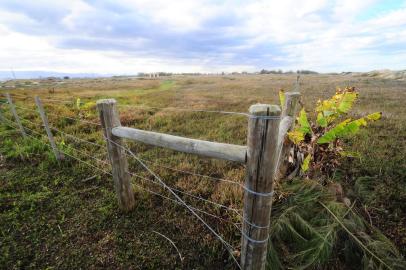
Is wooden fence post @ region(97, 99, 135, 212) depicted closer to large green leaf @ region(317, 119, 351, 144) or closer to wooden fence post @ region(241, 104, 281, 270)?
wooden fence post @ region(241, 104, 281, 270)

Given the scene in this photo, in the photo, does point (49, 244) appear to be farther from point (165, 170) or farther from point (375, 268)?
point (375, 268)

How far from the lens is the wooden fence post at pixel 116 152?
272cm

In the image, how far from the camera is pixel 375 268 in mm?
2283

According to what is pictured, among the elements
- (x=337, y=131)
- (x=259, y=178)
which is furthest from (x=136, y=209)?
(x=337, y=131)

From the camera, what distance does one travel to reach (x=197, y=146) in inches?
75.0

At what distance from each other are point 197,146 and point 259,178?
604mm

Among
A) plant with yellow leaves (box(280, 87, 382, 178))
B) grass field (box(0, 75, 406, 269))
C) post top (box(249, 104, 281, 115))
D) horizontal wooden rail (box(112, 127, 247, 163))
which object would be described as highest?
post top (box(249, 104, 281, 115))

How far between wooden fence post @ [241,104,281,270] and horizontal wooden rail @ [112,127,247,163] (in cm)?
13

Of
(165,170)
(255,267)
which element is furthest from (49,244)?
(255,267)

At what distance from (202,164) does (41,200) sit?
3.17m

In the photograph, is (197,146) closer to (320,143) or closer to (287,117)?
(287,117)

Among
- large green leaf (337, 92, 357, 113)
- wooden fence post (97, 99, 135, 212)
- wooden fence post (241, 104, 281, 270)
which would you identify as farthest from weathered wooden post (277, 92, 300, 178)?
wooden fence post (97, 99, 135, 212)

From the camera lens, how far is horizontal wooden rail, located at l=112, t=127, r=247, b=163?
1.69 meters

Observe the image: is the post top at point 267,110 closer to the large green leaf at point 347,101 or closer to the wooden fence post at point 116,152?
the wooden fence post at point 116,152
